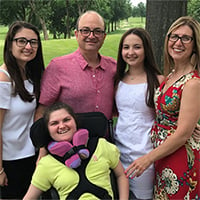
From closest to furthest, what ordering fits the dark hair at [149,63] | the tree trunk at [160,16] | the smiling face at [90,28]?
1. the dark hair at [149,63]
2. the smiling face at [90,28]
3. the tree trunk at [160,16]

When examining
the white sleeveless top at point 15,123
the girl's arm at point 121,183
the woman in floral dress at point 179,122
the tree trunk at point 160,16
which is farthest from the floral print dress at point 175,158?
the tree trunk at point 160,16

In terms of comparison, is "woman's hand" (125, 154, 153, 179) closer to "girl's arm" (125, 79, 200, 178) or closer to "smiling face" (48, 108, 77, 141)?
"girl's arm" (125, 79, 200, 178)

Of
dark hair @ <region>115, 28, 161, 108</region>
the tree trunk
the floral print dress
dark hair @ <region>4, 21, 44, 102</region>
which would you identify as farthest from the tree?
the floral print dress

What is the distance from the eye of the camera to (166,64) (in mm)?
2543

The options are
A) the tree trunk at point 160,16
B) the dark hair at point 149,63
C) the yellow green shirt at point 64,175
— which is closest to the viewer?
the yellow green shirt at point 64,175

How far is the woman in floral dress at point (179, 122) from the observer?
6.95ft

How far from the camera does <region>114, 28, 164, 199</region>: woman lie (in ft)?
8.11

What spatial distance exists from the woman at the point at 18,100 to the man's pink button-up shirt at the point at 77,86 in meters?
0.13

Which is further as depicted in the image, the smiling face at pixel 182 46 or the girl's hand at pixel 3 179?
the girl's hand at pixel 3 179

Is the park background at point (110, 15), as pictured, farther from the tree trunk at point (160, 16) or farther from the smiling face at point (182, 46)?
the smiling face at point (182, 46)

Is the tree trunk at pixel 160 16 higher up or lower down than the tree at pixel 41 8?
lower down

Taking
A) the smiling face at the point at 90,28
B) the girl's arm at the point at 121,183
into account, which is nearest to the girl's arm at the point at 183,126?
the girl's arm at the point at 121,183

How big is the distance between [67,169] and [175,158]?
909 mm

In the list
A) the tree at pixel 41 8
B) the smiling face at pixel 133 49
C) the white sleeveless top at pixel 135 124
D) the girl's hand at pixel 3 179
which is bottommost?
the girl's hand at pixel 3 179
